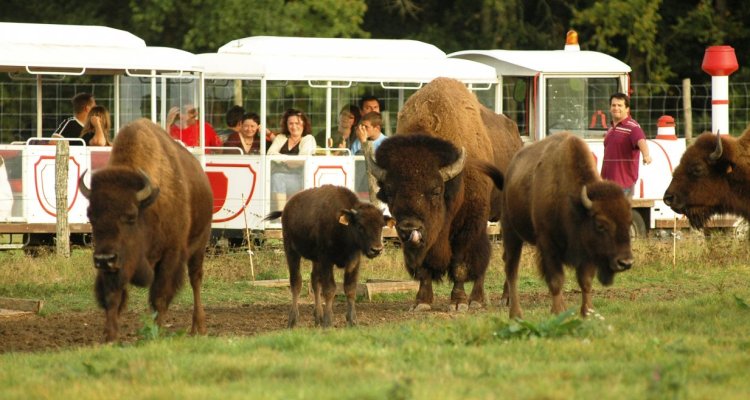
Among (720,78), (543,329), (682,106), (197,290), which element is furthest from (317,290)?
(682,106)

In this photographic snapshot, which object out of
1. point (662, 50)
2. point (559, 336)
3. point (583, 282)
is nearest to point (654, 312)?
point (583, 282)

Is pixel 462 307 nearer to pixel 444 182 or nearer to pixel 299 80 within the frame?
pixel 444 182

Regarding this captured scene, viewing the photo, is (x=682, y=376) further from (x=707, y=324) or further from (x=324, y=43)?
(x=324, y=43)

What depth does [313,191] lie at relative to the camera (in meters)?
13.4

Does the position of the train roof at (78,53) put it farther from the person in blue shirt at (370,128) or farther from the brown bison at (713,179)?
the brown bison at (713,179)

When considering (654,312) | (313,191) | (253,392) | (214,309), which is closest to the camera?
(253,392)

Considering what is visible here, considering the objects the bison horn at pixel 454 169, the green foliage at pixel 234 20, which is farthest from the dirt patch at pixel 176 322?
the green foliage at pixel 234 20

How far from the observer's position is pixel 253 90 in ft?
73.2

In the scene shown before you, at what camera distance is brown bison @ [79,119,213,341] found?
10664mm

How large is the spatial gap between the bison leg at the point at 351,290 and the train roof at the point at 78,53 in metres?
7.55

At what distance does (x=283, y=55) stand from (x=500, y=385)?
13748 mm

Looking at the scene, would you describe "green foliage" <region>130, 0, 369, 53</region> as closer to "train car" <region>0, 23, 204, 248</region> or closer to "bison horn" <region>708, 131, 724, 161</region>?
"train car" <region>0, 23, 204, 248</region>

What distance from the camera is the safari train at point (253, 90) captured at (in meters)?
19.1

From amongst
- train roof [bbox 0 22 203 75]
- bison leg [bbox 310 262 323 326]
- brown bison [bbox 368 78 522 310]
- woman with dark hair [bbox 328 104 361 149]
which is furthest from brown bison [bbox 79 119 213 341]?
woman with dark hair [bbox 328 104 361 149]
